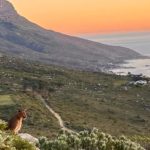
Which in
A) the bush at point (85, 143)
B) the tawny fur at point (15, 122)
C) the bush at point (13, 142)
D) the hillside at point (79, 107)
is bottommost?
the hillside at point (79, 107)

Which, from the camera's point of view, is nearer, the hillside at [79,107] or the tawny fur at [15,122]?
the tawny fur at [15,122]

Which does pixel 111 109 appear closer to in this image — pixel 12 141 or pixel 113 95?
pixel 113 95

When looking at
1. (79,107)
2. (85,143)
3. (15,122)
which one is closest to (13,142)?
(15,122)

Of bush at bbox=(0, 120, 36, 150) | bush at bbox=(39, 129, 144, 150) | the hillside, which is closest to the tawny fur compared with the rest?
bush at bbox=(0, 120, 36, 150)

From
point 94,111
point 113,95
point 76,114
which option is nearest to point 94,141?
point 76,114

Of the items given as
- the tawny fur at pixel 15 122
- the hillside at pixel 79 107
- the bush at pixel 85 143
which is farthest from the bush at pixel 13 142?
the hillside at pixel 79 107

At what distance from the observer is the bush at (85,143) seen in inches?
881

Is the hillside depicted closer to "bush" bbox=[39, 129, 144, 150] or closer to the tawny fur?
"bush" bbox=[39, 129, 144, 150]

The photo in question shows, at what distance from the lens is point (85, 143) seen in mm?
22875

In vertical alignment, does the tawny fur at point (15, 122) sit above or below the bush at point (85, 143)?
above

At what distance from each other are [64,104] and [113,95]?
1365 inches

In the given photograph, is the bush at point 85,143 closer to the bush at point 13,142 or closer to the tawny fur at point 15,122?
the tawny fur at point 15,122

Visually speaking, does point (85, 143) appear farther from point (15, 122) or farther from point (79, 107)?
point (79, 107)

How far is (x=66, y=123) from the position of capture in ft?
396
